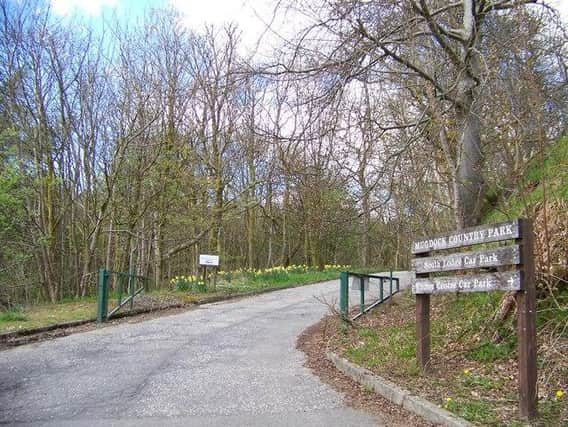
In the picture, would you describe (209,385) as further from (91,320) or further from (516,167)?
(91,320)

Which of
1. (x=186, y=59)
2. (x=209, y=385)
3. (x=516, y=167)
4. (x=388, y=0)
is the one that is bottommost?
(x=209, y=385)

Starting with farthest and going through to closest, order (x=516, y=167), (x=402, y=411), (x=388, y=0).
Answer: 1. (x=388, y=0)
2. (x=516, y=167)
3. (x=402, y=411)

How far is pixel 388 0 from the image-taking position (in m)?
7.44

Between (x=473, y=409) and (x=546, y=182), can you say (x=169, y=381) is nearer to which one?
(x=473, y=409)

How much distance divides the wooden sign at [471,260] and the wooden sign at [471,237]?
115 mm

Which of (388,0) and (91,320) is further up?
(388,0)

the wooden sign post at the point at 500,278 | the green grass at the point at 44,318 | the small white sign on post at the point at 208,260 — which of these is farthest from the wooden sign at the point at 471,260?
the small white sign on post at the point at 208,260

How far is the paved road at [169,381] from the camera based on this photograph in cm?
520

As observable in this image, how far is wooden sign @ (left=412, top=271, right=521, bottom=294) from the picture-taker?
477cm

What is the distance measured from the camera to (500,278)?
16.1 feet

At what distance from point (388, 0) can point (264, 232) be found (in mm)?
29019

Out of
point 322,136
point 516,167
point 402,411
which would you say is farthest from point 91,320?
point 516,167

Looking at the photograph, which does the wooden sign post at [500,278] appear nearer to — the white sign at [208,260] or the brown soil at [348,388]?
the brown soil at [348,388]

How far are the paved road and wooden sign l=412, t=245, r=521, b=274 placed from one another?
71.4 inches
